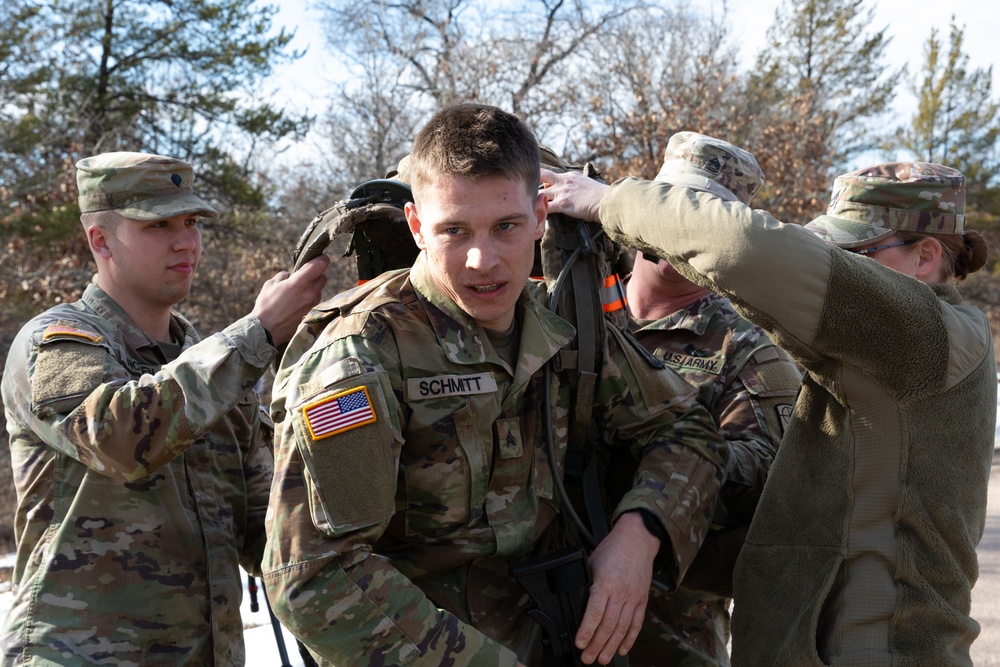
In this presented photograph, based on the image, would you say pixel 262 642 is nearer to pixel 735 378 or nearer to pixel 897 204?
pixel 735 378

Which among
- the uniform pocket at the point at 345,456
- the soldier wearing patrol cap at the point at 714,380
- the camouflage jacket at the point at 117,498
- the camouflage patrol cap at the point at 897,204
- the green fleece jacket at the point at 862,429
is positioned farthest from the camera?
the soldier wearing patrol cap at the point at 714,380

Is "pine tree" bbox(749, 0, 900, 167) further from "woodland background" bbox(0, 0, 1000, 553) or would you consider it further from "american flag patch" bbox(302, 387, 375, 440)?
"american flag patch" bbox(302, 387, 375, 440)

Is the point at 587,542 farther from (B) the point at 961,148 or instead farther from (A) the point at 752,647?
(B) the point at 961,148

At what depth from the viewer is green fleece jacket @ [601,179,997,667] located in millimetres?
2049

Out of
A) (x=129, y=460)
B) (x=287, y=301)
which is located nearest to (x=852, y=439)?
→ (x=287, y=301)

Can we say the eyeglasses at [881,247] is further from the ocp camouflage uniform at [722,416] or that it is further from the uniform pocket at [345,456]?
the uniform pocket at [345,456]

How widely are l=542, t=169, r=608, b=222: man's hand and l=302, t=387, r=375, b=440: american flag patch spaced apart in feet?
2.90

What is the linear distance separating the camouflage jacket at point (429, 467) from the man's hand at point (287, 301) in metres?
0.50

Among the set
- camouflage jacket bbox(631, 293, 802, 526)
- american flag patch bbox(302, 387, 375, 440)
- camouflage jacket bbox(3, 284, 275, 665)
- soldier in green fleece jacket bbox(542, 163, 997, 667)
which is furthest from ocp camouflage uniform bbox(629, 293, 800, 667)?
camouflage jacket bbox(3, 284, 275, 665)

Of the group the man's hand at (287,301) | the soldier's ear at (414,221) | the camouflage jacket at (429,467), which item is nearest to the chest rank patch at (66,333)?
the man's hand at (287,301)

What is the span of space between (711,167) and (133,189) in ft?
6.39

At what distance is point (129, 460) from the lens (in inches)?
101

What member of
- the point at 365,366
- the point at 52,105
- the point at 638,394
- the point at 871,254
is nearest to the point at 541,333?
the point at 638,394

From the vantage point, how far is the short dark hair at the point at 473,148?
2129 mm
